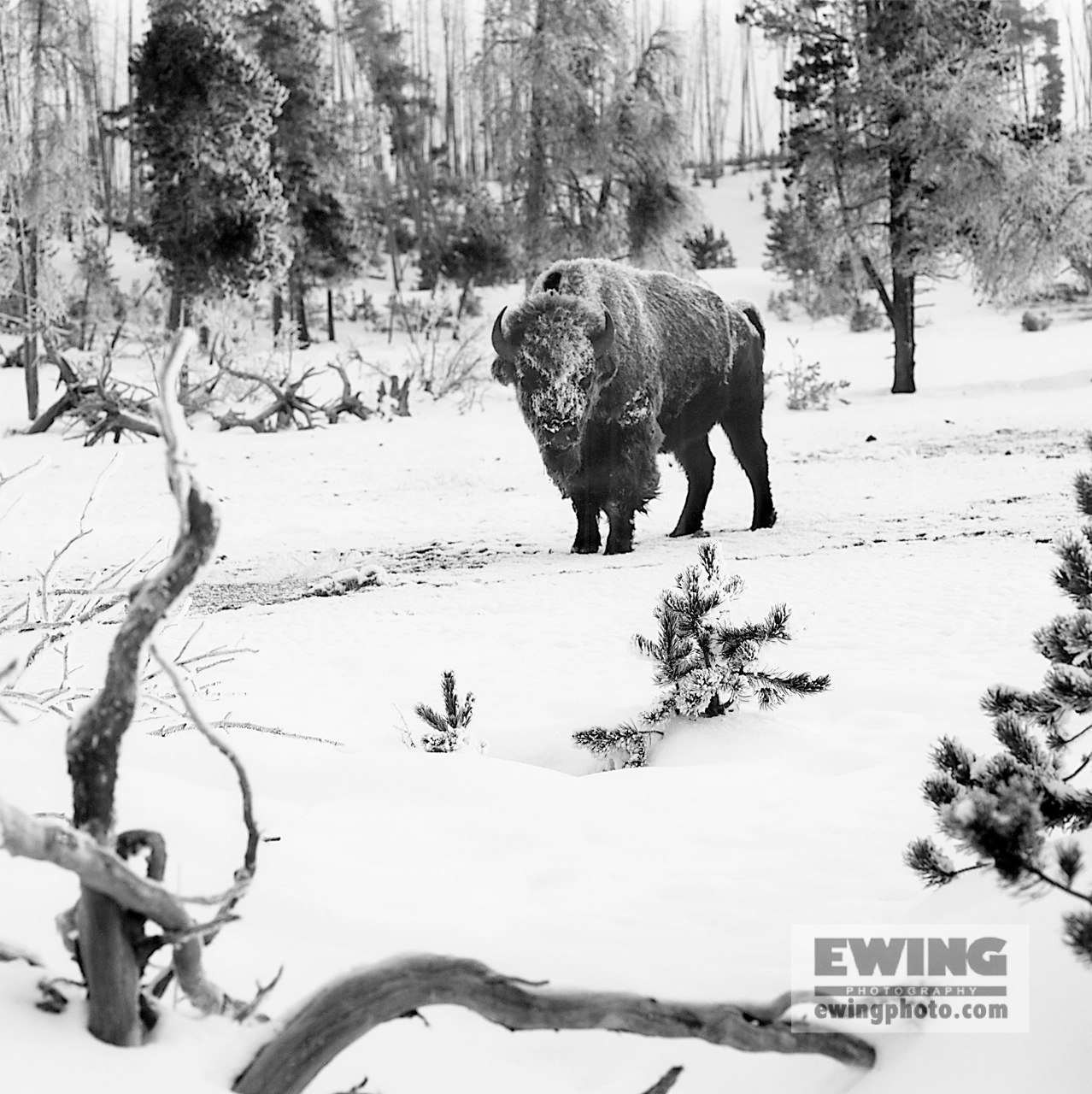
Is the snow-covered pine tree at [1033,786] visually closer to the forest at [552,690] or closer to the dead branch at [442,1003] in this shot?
the forest at [552,690]

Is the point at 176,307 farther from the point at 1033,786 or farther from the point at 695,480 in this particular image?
the point at 1033,786

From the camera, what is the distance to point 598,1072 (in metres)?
1.82

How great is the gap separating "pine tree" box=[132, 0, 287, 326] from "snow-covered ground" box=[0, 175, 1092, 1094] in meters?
14.1

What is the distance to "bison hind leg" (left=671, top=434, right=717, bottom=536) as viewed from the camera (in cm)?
874

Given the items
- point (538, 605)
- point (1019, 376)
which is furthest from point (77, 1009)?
point (1019, 376)

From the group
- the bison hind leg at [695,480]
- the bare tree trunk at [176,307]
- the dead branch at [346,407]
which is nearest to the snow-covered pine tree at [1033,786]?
the bison hind leg at [695,480]

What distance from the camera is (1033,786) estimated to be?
183 cm

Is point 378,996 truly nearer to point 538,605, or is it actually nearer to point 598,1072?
point 598,1072

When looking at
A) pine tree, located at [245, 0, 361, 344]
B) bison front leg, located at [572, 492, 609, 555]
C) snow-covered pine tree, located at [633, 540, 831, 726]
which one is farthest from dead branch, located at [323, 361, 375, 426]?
snow-covered pine tree, located at [633, 540, 831, 726]

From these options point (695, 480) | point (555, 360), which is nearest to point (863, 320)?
point (695, 480)

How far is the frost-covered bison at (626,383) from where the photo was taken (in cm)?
721

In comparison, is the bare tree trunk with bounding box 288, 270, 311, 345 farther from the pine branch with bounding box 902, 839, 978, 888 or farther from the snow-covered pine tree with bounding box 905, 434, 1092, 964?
the pine branch with bounding box 902, 839, 978, 888

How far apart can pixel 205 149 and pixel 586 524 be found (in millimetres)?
17918

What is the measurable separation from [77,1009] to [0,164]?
17594mm
